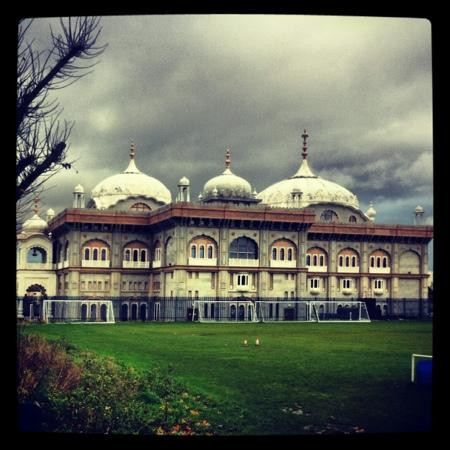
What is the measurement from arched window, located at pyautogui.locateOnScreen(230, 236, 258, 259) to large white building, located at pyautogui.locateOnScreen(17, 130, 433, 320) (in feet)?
0.20

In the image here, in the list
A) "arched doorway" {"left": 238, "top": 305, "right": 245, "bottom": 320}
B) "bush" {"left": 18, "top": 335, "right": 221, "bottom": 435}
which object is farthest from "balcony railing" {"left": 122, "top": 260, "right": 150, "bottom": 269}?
"bush" {"left": 18, "top": 335, "right": 221, "bottom": 435}

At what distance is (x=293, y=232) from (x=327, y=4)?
124 feet

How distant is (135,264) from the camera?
4403 centimetres

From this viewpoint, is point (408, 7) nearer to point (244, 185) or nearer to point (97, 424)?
point (97, 424)

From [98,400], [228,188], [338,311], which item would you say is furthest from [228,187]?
[98,400]

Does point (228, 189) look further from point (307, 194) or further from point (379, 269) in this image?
point (379, 269)

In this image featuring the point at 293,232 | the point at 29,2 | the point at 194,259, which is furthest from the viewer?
the point at 293,232

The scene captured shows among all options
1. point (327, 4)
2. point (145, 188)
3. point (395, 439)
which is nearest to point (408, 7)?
point (327, 4)

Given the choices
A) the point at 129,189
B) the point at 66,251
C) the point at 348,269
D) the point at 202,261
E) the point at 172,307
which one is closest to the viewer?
the point at 172,307

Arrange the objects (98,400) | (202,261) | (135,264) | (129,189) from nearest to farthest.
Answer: (98,400)
(202,261)
(135,264)
(129,189)

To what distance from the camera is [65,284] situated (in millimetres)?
43750

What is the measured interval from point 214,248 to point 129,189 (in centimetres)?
858

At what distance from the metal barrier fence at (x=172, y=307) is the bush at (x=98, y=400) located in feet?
80.4

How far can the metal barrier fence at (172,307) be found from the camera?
124 ft
